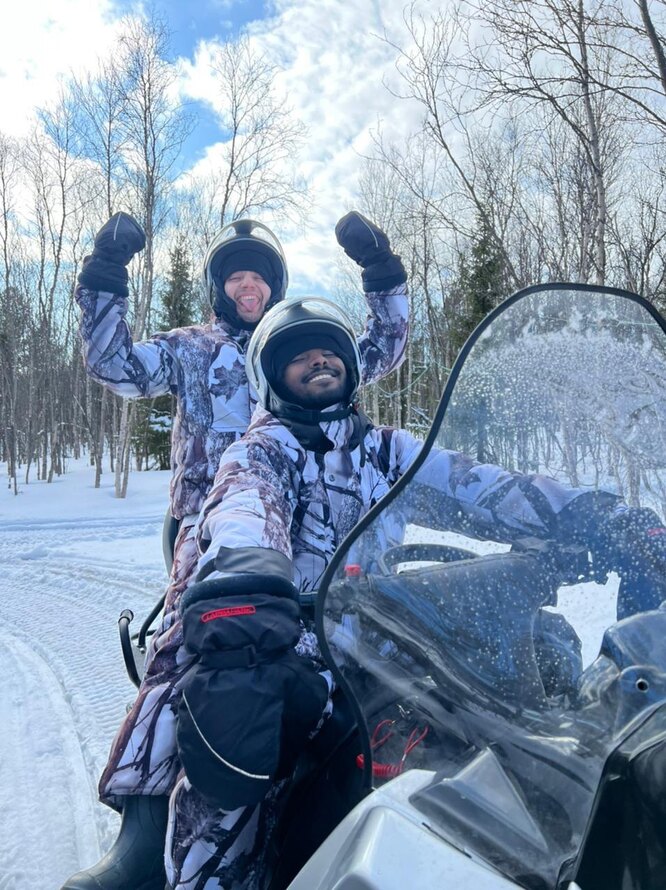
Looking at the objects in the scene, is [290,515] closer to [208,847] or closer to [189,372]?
[208,847]

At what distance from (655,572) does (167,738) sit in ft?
3.37

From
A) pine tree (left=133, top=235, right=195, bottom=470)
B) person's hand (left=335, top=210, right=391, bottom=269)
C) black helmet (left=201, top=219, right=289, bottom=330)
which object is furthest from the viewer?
pine tree (left=133, top=235, right=195, bottom=470)

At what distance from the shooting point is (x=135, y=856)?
1286 millimetres

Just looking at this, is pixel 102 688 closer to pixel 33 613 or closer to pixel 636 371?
pixel 33 613

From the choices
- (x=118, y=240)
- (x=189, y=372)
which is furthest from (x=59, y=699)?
(x=118, y=240)

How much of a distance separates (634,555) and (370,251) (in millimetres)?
1700

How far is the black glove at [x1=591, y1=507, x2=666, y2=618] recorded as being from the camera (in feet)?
2.99

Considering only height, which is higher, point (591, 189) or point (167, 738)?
point (591, 189)

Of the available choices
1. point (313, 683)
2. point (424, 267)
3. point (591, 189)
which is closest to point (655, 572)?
point (313, 683)

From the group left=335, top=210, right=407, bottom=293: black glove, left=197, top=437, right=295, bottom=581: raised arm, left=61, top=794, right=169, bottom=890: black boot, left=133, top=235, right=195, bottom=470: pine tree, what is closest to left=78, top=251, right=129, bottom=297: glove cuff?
left=335, top=210, right=407, bottom=293: black glove

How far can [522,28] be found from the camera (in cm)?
607

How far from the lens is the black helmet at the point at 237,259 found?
2.57 metres

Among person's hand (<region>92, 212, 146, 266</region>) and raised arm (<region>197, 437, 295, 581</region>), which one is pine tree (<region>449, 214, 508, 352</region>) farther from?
raised arm (<region>197, 437, 295, 581</region>)

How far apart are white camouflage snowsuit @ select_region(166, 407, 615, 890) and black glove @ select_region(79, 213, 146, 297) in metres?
0.98
